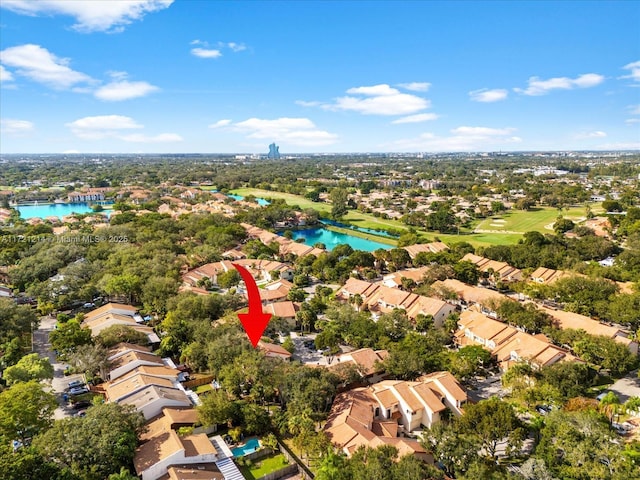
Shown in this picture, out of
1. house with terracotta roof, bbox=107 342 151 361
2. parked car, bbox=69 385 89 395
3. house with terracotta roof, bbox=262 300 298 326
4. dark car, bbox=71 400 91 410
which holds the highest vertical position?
house with terracotta roof, bbox=107 342 151 361

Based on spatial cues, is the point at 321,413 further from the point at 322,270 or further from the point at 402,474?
the point at 322,270

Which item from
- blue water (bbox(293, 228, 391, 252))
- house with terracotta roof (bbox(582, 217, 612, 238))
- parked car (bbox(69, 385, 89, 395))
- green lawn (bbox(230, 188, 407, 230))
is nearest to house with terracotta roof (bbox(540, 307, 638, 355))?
parked car (bbox(69, 385, 89, 395))

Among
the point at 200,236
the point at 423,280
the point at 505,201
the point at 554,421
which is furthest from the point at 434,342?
the point at 505,201

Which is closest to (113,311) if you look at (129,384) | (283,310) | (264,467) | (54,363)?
(54,363)

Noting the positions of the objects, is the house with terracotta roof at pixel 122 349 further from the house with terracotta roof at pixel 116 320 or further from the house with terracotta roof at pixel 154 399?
the house with terracotta roof at pixel 154 399

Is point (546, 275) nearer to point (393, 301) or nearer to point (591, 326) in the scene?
point (591, 326)

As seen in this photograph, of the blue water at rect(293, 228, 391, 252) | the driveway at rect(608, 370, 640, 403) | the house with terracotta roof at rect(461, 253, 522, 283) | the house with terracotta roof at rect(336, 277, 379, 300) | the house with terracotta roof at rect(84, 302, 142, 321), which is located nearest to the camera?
the driveway at rect(608, 370, 640, 403)

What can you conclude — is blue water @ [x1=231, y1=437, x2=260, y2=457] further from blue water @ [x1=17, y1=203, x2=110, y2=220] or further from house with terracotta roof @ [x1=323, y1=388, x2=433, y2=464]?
blue water @ [x1=17, y1=203, x2=110, y2=220]
